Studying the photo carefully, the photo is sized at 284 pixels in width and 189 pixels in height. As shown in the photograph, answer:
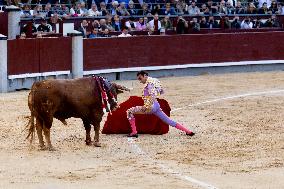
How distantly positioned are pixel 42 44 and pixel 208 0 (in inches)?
323

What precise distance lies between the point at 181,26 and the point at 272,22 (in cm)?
399

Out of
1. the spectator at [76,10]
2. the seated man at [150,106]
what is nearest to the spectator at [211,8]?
the spectator at [76,10]

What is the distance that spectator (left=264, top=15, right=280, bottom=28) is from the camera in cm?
2844

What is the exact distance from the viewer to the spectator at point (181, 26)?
1006 inches

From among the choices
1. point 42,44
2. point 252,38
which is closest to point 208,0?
point 252,38

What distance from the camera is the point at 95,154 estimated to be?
12789 mm

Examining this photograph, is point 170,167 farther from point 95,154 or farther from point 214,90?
point 214,90

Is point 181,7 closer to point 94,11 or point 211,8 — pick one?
point 211,8

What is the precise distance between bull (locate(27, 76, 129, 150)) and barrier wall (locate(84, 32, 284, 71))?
9776 millimetres

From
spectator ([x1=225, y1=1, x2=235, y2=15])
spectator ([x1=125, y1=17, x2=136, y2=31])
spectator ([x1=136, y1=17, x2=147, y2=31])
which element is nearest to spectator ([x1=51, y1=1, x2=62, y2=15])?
spectator ([x1=125, y1=17, x2=136, y2=31])

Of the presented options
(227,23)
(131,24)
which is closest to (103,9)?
(131,24)

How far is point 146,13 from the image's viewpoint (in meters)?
26.2

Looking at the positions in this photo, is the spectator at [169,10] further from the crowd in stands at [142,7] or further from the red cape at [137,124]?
the red cape at [137,124]

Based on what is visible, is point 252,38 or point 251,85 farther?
point 252,38
